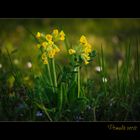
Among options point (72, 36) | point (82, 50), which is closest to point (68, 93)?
point (82, 50)

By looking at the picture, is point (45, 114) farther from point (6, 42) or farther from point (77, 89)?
point (6, 42)

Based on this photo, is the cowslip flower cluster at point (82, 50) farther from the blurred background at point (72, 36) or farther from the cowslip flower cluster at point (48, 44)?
the blurred background at point (72, 36)

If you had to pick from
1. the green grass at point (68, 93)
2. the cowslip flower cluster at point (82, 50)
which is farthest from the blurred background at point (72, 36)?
the cowslip flower cluster at point (82, 50)

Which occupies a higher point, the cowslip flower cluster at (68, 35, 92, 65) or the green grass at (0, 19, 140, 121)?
the cowslip flower cluster at (68, 35, 92, 65)

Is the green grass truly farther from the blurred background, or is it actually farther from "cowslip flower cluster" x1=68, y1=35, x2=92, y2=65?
the blurred background

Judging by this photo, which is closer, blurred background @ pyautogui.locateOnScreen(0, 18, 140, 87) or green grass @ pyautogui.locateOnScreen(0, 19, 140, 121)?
green grass @ pyautogui.locateOnScreen(0, 19, 140, 121)

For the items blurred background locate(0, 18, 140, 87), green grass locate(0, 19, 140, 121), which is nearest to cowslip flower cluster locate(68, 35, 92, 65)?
green grass locate(0, 19, 140, 121)

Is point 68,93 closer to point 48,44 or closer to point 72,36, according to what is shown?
point 48,44
